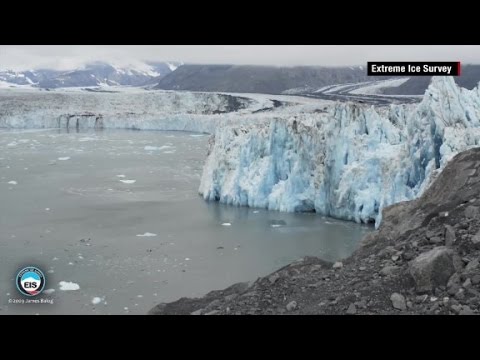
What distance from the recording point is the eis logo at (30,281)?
4.58 metres

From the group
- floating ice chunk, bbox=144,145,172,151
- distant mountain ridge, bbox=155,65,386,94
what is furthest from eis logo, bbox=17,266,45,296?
distant mountain ridge, bbox=155,65,386,94

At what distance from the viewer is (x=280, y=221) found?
11.9 metres

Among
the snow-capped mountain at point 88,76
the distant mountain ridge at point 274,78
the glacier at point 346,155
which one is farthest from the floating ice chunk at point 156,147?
the snow-capped mountain at point 88,76

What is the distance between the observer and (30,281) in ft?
15.3

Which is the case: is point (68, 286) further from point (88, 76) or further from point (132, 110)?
point (88, 76)

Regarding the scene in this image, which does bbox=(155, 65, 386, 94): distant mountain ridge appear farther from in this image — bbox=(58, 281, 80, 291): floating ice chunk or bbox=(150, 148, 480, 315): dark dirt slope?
bbox=(150, 148, 480, 315): dark dirt slope

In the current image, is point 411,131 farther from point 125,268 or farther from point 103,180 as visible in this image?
point 103,180

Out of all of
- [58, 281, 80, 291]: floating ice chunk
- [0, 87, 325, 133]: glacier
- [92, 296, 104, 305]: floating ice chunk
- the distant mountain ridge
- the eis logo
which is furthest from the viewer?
the distant mountain ridge

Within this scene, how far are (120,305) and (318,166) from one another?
709 centimetres

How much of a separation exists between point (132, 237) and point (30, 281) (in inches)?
→ 223

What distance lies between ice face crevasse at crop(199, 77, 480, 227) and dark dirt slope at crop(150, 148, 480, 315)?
5404mm

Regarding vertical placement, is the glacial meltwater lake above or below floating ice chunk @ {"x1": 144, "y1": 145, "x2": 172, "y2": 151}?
below

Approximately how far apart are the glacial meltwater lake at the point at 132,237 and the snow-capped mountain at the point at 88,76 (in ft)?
194

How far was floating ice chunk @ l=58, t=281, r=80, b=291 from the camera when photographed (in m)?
7.45
